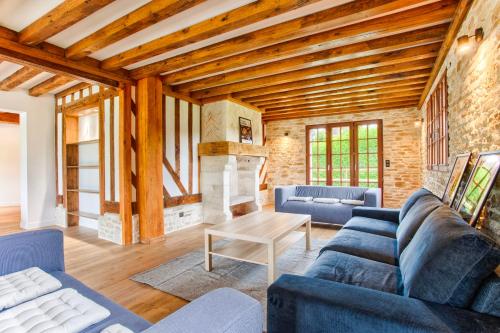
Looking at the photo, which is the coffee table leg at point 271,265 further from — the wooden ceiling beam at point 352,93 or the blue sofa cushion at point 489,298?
the wooden ceiling beam at point 352,93

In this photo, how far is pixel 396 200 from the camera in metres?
6.64

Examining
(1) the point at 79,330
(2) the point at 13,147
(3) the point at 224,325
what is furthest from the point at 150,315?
(2) the point at 13,147

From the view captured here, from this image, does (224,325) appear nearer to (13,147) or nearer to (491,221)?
(491,221)

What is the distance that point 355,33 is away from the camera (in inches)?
112

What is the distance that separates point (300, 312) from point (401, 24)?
293 cm

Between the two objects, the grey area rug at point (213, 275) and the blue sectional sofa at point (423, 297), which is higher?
the blue sectional sofa at point (423, 297)

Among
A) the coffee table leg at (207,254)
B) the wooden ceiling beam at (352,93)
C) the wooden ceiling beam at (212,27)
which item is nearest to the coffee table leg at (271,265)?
the coffee table leg at (207,254)

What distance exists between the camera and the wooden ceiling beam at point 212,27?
92.7 inches

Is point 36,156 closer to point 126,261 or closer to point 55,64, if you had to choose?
point 55,64

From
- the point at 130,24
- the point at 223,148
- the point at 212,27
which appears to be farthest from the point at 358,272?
the point at 223,148

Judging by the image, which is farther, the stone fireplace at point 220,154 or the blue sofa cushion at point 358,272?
the stone fireplace at point 220,154

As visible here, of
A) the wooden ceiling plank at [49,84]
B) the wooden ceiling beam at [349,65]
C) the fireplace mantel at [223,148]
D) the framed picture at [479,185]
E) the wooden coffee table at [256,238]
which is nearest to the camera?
the framed picture at [479,185]

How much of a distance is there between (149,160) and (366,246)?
322 cm

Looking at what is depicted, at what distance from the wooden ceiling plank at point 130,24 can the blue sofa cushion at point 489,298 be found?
2.73 m
